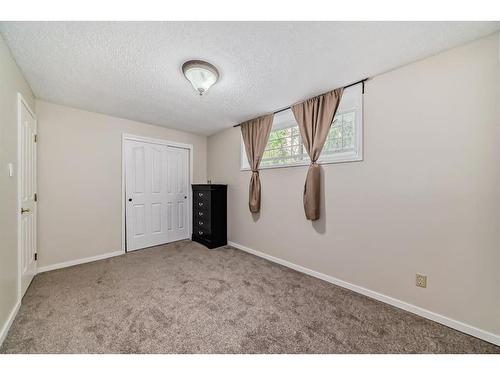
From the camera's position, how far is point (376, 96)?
1863 mm

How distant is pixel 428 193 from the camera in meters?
1.59

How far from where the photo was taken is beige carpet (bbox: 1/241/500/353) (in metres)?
1.29

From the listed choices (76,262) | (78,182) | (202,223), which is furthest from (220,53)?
(76,262)

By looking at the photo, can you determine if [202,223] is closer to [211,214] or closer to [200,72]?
[211,214]

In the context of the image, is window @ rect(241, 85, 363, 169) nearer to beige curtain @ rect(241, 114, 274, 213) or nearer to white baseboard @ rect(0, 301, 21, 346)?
beige curtain @ rect(241, 114, 274, 213)

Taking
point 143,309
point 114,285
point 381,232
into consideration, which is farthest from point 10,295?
point 381,232

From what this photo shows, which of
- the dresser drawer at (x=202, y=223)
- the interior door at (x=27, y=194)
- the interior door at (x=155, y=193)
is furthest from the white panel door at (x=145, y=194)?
the interior door at (x=27, y=194)

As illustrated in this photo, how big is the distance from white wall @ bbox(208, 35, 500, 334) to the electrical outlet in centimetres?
4

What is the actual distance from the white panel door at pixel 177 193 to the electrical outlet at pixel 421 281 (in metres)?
3.52

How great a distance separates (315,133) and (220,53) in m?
1.31
